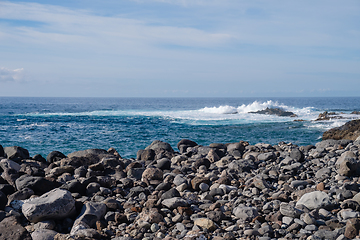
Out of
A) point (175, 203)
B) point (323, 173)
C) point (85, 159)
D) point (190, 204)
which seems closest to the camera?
point (175, 203)

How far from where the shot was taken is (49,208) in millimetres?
4477

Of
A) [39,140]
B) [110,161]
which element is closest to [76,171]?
[110,161]

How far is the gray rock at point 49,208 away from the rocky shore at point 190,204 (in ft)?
0.05

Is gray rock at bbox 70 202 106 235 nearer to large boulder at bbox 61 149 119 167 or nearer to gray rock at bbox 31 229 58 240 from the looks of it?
gray rock at bbox 31 229 58 240

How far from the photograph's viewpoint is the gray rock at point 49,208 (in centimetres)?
445

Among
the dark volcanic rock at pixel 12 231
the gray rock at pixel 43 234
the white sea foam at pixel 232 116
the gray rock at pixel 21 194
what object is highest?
the white sea foam at pixel 232 116

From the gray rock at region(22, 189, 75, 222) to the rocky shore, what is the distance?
0.01m

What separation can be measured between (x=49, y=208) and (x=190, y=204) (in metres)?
2.26

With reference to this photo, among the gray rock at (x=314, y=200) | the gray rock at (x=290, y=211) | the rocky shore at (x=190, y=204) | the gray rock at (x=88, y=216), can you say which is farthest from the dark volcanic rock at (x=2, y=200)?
the gray rock at (x=314, y=200)

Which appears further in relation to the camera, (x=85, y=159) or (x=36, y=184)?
(x=85, y=159)

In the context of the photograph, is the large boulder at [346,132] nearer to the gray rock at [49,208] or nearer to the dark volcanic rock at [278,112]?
the gray rock at [49,208]

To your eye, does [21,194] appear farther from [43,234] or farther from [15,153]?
[15,153]

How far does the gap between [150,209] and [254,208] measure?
65.1 inches

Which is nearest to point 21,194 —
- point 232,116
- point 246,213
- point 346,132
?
point 246,213
